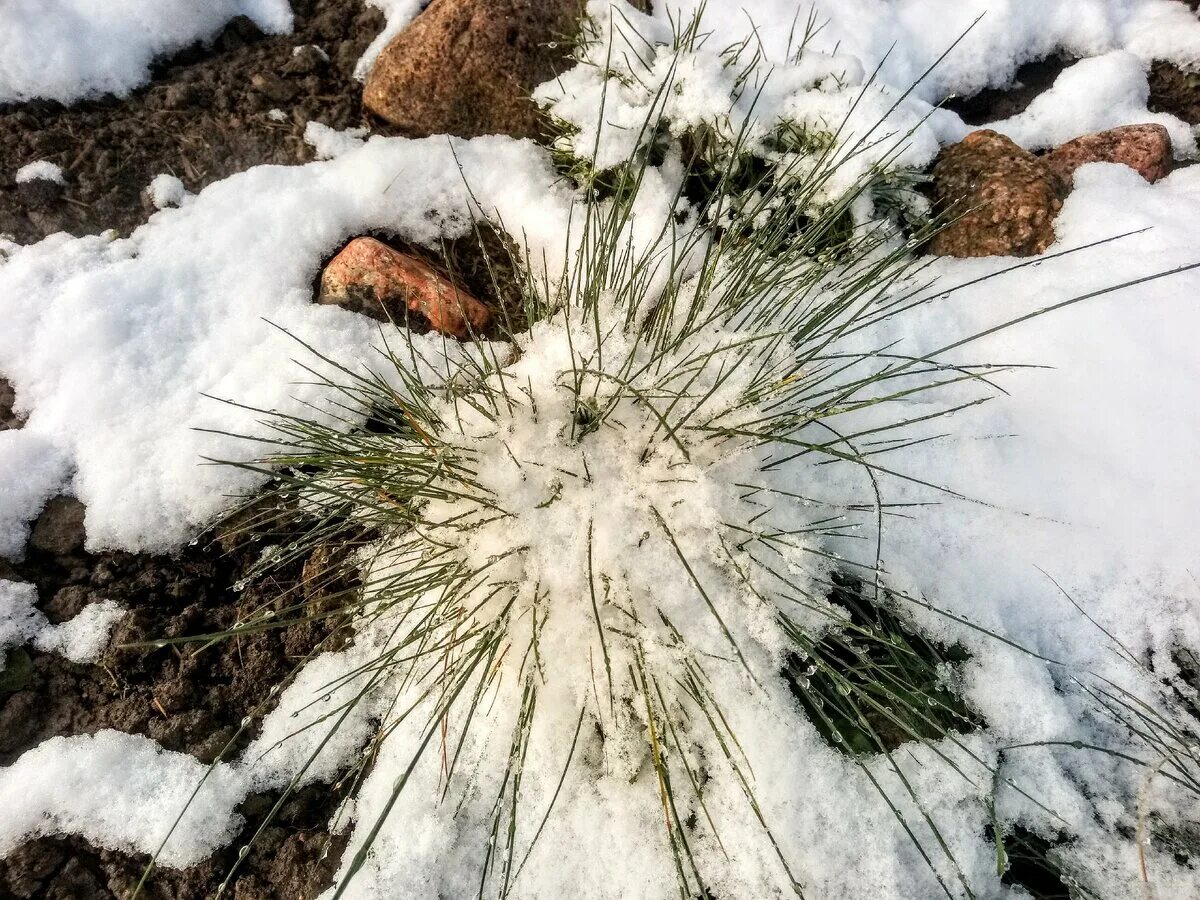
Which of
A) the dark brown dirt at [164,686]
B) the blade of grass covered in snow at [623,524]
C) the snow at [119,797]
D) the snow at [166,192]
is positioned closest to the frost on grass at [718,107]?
the blade of grass covered in snow at [623,524]

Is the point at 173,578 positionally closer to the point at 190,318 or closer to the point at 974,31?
the point at 190,318

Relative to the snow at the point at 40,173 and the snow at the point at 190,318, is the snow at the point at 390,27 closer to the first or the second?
the snow at the point at 190,318

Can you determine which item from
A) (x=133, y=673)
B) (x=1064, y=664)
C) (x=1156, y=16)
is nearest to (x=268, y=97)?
(x=133, y=673)

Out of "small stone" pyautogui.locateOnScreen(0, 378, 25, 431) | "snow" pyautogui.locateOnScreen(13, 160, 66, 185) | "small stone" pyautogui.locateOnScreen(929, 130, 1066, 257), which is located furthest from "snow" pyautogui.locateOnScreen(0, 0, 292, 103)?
"small stone" pyautogui.locateOnScreen(929, 130, 1066, 257)

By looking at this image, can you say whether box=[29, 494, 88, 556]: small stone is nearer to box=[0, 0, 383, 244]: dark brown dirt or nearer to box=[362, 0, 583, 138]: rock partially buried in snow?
box=[0, 0, 383, 244]: dark brown dirt

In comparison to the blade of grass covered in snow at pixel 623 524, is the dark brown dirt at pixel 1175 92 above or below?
above

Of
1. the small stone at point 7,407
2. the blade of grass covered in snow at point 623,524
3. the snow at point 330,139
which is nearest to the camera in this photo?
the blade of grass covered in snow at point 623,524

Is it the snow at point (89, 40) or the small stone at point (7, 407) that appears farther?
the snow at point (89, 40)
